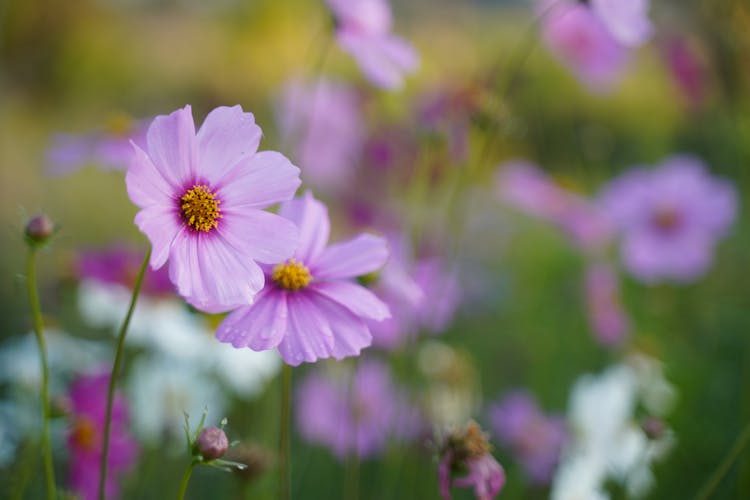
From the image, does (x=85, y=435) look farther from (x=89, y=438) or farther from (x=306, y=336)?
(x=306, y=336)

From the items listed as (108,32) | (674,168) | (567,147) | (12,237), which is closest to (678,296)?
(674,168)

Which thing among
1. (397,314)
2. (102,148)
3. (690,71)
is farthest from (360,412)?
(690,71)

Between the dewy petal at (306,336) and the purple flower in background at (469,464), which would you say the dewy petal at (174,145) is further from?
the purple flower in background at (469,464)

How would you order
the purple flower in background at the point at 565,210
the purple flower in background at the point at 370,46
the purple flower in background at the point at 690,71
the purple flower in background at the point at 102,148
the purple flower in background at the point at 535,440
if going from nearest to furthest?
the purple flower in background at the point at 370,46 → the purple flower in background at the point at 102,148 → the purple flower in background at the point at 535,440 → the purple flower in background at the point at 565,210 → the purple flower in background at the point at 690,71

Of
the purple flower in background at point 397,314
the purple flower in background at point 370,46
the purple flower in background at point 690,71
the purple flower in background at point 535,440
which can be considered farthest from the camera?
the purple flower in background at point 690,71

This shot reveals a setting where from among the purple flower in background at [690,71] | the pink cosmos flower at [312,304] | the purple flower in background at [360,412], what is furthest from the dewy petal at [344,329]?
the purple flower in background at [690,71]

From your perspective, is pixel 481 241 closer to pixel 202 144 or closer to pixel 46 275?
pixel 46 275

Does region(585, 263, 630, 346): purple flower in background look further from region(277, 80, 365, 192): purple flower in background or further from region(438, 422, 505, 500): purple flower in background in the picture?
region(438, 422, 505, 500): purple flower in background

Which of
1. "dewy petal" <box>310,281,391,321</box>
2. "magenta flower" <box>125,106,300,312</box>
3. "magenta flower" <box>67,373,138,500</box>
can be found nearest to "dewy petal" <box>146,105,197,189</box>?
"magenta flower" <box>125,106,300,312</box>
